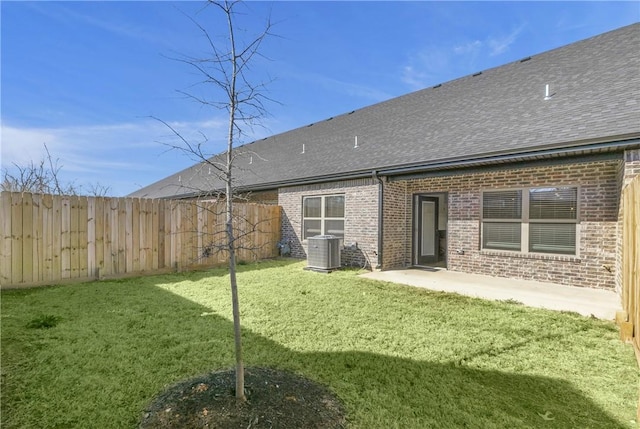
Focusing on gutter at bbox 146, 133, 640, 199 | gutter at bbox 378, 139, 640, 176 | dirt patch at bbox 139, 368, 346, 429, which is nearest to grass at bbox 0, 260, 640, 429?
dirt patch at bbox 139, 368, 346, 429

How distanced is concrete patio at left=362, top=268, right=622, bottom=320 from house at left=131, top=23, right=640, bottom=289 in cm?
48

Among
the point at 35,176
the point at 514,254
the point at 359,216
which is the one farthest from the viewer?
the point at 35,176

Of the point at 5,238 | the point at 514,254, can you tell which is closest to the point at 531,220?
the point at 514,254

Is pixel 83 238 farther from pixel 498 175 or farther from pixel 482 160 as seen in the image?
pixel 498 175

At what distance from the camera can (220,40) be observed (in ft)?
9.14

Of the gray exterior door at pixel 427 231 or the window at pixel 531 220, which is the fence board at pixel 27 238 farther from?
the window at pixel 531 220

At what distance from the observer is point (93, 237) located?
23.4 feet

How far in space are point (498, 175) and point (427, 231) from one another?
2.74 metres

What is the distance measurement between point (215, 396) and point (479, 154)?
672 centimetres

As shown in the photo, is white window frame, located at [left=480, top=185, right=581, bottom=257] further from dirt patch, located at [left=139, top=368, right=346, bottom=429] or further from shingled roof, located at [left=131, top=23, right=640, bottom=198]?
dirt patch, located at [left=139, top=368, right=346, bottom=429]

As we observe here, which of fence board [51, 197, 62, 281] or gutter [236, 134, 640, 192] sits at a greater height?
gutter [236, 134, 640, 192]

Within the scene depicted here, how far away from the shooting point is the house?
6.14m

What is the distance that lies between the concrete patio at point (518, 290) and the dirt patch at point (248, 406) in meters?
4.51

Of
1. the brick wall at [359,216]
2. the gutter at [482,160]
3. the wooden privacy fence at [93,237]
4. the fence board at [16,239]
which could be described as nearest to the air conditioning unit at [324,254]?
the brick wall at [359,216]
